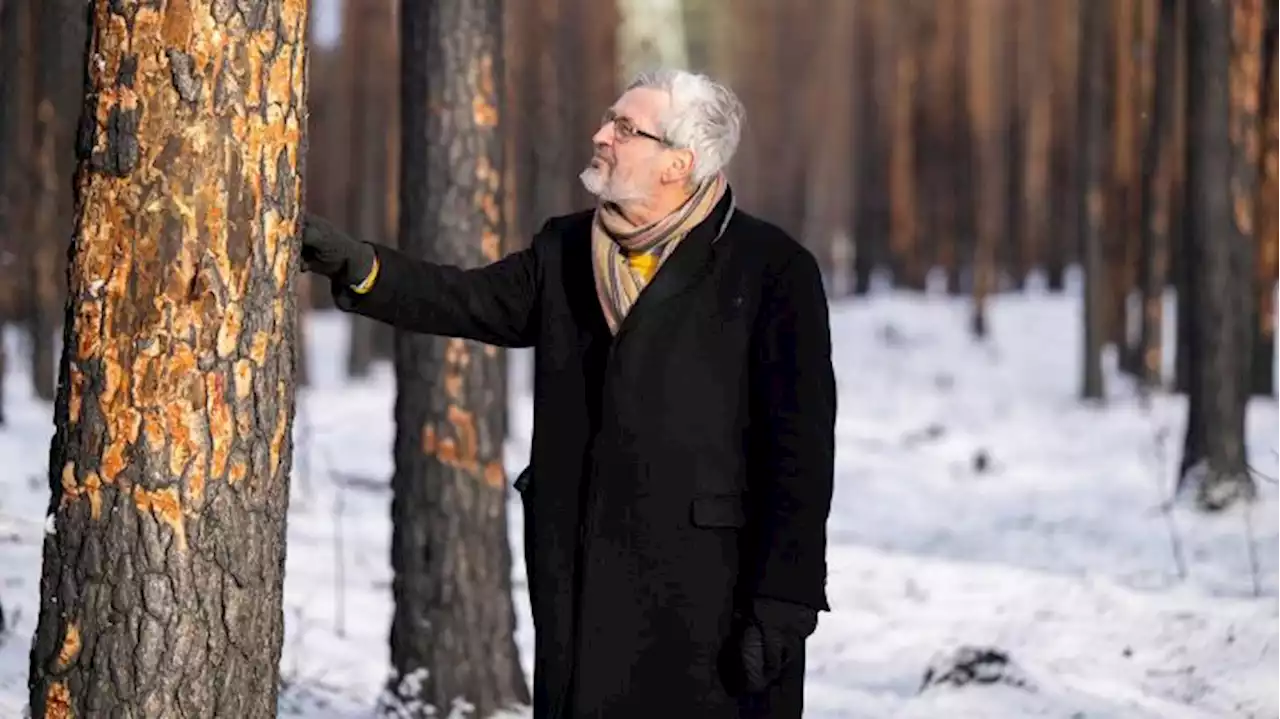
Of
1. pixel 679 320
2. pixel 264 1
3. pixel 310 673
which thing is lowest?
pixel 310 673

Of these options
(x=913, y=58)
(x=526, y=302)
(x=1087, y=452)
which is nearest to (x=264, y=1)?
(x=526, y=302)

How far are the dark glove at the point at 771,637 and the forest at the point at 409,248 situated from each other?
0.95m

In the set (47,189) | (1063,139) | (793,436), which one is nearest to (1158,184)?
(47,189)

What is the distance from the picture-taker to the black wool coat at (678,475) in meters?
3.72

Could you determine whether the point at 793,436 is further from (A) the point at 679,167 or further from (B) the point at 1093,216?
(B) the point at 1093,216

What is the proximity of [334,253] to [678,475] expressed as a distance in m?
0.85

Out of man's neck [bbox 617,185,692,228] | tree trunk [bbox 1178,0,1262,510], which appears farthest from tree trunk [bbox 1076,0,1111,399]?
man's neck [bbox 617,185,692,228]

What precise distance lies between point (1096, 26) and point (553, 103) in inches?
253

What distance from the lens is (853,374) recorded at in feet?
79.0

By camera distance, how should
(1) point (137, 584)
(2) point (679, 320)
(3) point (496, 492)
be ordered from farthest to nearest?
(3) point (496, 492)
(2) point (679, 320)
(1) point (137, 584)

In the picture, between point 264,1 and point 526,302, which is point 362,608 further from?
Answer: point 264,1

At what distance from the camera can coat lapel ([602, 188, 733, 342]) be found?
3.76 meters

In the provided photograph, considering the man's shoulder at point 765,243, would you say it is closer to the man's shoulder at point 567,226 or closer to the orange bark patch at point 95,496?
the man's shoulder at point 567,226

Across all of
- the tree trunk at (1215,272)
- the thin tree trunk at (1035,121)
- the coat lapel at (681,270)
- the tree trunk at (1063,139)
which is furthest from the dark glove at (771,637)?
the thin tree trunk at (1035,121)
